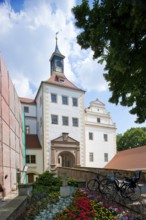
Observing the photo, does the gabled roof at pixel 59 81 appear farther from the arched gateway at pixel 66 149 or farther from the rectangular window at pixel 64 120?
the arched gateway at pixel 66 149

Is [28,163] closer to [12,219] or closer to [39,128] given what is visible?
A: [39,128]

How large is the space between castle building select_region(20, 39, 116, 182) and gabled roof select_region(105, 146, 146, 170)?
2.55 metres

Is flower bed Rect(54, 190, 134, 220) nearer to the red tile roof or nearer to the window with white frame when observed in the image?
the red tile roof

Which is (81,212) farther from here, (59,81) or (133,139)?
(133,139)

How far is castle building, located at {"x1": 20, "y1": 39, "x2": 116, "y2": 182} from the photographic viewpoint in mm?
29391

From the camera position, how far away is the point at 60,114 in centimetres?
3112

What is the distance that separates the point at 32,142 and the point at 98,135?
10.4m

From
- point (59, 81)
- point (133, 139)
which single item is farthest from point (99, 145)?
point (133, 139)

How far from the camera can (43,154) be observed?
29.1 m

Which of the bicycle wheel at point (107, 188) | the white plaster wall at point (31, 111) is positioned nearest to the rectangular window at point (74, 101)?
the white plaster wall at point (31, 111)

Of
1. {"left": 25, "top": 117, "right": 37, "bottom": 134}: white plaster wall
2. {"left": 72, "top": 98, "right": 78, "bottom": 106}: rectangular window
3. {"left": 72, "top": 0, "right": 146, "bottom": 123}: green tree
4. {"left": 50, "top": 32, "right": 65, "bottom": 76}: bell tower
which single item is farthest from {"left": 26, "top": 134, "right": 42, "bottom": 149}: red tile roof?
{"left": 72, "top": 0, "right": 146, "bottom": 123}: green tree

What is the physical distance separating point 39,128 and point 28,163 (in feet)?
18.5

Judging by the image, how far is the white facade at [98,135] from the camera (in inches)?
1278

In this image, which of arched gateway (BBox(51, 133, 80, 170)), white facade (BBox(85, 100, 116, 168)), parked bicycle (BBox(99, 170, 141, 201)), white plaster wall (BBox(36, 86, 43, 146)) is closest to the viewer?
parked bicycle (BBox(99, 170, 141, 201))
